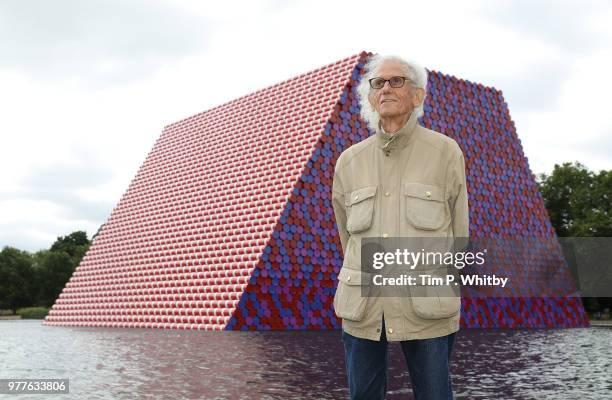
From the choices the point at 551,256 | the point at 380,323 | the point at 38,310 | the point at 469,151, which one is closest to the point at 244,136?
the point at 469,151

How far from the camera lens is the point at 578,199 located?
4750 centimetres

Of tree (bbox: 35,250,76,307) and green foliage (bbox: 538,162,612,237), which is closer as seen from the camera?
green foliage (bbox: 538,162,612,237)

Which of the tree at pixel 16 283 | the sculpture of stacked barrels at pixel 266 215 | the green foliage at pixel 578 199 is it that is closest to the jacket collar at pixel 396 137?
the sculpture of stacked barrels at pixel 266 215

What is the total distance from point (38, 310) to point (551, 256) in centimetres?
4100

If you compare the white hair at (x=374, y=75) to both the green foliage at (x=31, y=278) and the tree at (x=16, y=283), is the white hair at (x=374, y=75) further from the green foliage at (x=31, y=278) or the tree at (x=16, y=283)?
the tree at (x=16, y=283)

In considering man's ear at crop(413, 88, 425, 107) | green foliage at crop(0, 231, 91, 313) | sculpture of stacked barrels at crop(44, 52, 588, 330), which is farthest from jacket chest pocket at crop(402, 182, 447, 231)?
green foliage at crop(0, 231, 91, 313)

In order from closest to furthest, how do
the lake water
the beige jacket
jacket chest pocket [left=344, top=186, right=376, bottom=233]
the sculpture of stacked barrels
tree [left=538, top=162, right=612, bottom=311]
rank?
1. the beige jacket
2. jacket chest pocket [left=344, top=186, right=376, bottom=233]
3. the lake water
4. the sculpture of stacked barrels
5. tree [left=538, top=162, right=612, bottom=311]

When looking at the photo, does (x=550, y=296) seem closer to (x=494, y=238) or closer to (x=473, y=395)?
(x=494, y=238)

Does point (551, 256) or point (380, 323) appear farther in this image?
point (551, 256)

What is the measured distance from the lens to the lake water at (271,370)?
7105 mm

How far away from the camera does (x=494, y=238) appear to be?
A: 998 inches

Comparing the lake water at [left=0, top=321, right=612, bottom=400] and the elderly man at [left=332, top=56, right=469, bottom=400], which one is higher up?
the elderly man at [left=332, top=56, right=469, bottom=400]

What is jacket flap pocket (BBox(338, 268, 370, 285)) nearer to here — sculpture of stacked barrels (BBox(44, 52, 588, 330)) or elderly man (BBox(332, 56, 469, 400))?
elderly man (BBox(332, 56, 469, 400))

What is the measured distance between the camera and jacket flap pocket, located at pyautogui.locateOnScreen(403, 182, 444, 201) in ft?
9.45
